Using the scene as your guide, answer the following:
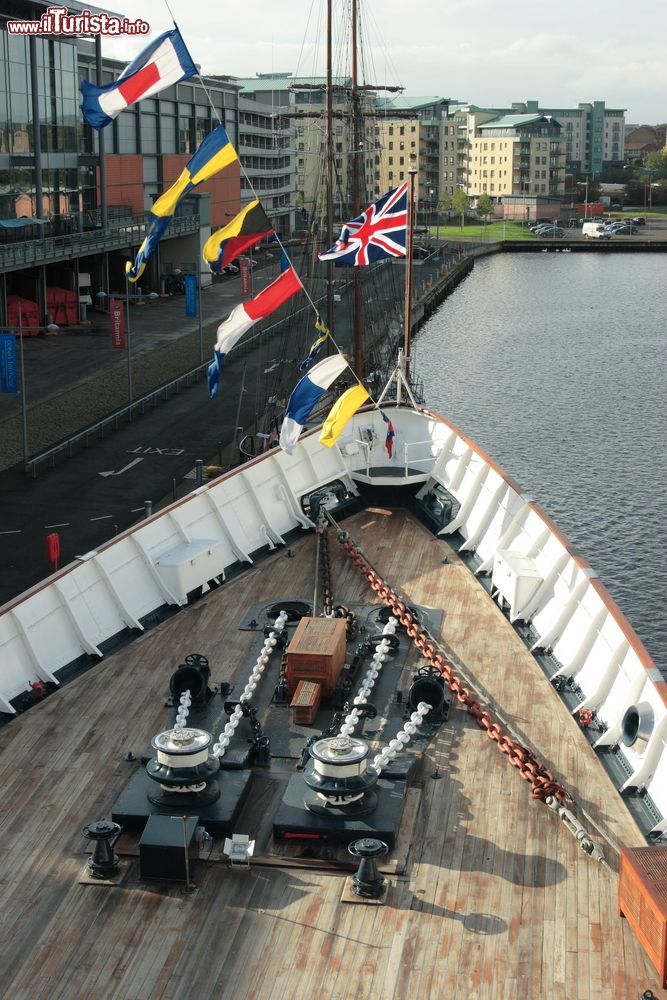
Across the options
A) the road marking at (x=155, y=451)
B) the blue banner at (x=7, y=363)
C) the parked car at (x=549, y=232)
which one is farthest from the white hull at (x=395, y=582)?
the parked car at (x=549, y=232)

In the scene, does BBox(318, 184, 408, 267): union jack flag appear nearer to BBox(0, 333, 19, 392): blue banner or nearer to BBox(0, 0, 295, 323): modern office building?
BBox(0, 333, 19, 392): blue banner

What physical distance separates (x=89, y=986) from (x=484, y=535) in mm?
13319

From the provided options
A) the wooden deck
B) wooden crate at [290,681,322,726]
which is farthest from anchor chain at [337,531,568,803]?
wooden crate at [290,681,322,726]

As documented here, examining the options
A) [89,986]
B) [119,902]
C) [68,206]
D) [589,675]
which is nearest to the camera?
[89,986]

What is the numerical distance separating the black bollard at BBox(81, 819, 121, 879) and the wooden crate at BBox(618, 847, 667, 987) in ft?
17.6

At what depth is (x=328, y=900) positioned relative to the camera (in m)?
12.3

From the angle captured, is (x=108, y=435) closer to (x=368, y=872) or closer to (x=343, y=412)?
(x=343, y=412)

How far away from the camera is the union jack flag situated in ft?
87.7

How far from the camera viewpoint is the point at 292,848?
1312cm

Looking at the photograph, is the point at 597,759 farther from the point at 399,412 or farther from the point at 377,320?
the point at 377,320

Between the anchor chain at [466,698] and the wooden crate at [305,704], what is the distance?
2133 millimetres

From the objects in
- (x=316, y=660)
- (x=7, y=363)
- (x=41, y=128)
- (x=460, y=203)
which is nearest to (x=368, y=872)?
(x=316, y=660)

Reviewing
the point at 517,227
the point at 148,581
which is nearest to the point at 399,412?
the point at 148,581

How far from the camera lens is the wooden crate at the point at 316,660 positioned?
53.8ft
